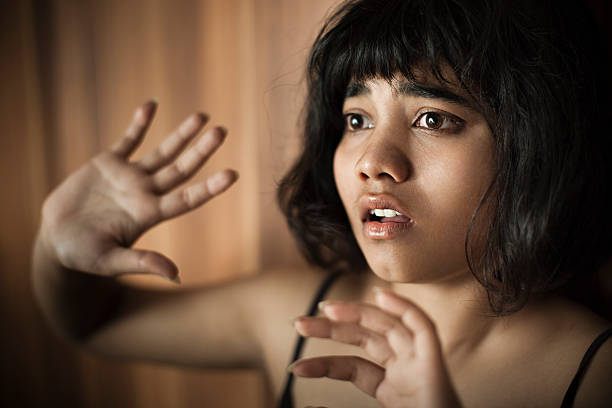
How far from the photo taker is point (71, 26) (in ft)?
3.45

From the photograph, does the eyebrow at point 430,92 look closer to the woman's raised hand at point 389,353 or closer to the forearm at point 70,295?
the woman's raised hand at point 389,353

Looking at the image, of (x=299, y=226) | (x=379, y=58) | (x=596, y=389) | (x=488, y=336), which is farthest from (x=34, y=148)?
(x=596, y=389)

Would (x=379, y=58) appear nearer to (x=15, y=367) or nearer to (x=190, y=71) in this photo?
(x=190, y=71)

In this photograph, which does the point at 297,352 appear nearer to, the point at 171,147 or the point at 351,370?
the point at 351,370

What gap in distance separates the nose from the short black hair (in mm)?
85

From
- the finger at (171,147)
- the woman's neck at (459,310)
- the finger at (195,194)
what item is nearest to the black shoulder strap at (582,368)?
the woman's neck at (459,310)

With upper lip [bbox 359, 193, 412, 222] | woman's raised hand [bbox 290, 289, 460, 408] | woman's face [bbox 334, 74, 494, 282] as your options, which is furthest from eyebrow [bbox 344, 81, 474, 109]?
woman's raised hand [bbox 290, 289, 460, 408]

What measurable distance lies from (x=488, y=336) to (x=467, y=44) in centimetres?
40

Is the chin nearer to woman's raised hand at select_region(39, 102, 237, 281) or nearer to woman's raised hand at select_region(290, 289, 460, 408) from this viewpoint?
woman's raised hand at select_region(290, 289, 460, 408)

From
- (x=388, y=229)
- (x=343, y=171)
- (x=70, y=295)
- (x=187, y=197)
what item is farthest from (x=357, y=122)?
(x=70, y=295)

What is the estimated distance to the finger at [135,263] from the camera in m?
0.66

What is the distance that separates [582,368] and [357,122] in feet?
1.42

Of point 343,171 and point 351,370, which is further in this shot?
point 343,171

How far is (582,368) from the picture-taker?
1.98ft
